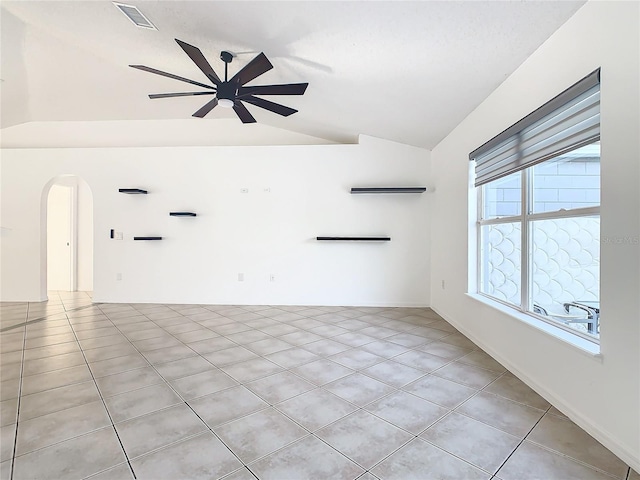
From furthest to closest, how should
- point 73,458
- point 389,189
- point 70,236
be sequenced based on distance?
point 70,236 → point 389,189 → point 73,458

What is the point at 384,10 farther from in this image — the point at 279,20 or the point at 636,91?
the point at 636,91

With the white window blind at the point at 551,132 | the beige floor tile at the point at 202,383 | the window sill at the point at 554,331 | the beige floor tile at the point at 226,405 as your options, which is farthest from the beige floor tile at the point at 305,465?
the white window blind at the point at 551,132

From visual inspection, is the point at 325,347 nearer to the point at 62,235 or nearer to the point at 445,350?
the point at 445,350

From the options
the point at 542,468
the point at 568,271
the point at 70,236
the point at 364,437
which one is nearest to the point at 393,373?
the point at 364,437

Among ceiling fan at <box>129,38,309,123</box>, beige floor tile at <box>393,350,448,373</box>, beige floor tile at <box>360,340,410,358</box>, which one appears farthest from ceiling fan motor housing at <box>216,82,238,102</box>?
beige floor tile at <box>393,350,448,373</box>

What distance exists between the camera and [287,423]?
1.92 metres

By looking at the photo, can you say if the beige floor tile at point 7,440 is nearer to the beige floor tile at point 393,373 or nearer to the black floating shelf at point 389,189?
the beige floor tile at point 393,373

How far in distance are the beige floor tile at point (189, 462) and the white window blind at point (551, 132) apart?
8.95 feet

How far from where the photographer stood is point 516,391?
2330 millimetres

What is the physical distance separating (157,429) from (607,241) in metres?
2.79

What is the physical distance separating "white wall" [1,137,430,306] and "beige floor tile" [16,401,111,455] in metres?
3.37

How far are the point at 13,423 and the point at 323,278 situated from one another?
3.94 m

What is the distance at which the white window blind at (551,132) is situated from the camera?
1874mm

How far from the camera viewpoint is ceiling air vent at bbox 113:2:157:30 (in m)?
2.73
